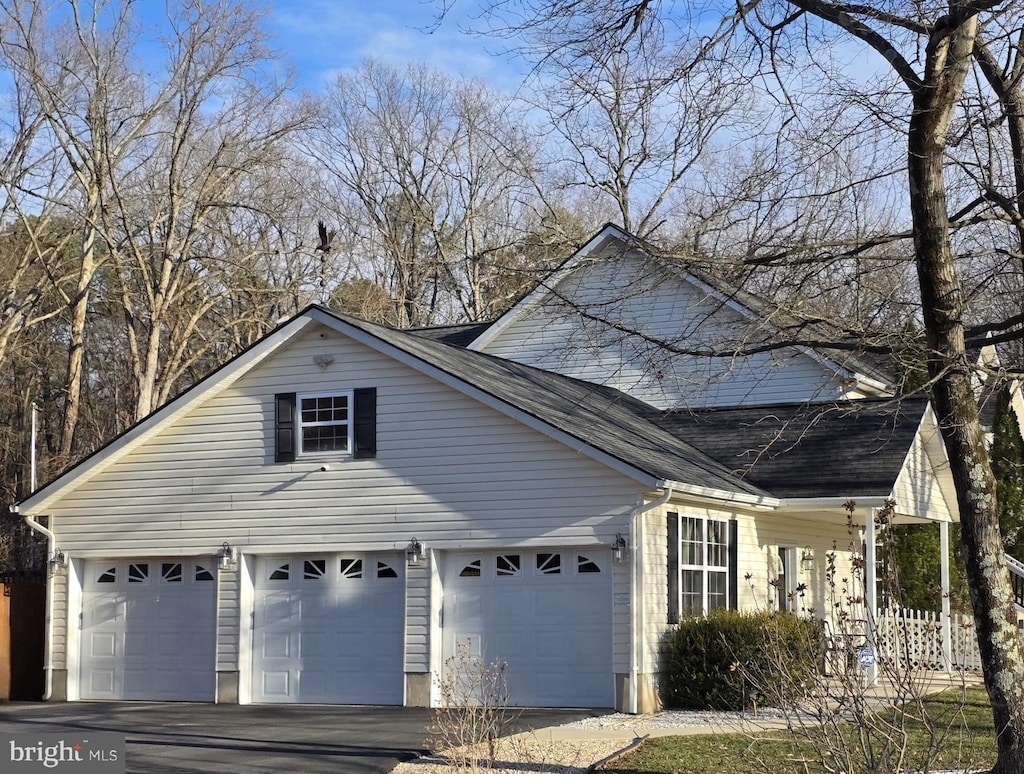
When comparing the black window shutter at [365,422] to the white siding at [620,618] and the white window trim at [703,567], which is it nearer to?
the white siding at [620,618]

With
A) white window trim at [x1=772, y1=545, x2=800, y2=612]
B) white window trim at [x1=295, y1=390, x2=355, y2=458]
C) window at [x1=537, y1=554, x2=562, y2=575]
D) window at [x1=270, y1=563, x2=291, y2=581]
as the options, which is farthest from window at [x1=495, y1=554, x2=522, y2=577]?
white window trim at [x1=772, y1=545, x2=800, y2=612]

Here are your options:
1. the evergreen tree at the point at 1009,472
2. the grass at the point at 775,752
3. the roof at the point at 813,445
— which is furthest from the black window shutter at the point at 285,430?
the evergreen tree at the point at 1009,472

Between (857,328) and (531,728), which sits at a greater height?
(857,328)

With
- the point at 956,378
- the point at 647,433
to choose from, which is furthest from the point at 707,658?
the point at 956,378

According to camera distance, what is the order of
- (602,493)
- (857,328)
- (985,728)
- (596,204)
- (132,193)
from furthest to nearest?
1. (596,204)
2. (132,193)
3. (602,493)
4. (985,728)
5. (857,328)

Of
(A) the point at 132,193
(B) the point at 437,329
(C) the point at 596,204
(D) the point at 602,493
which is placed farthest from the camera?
(C) the point at 596,204

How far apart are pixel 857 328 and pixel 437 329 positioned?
1810 cm

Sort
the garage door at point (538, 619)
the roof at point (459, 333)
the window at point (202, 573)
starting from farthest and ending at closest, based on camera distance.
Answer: the roof at point (459, 333)
the window at point (202, 573)
the garage door at point (538, 619)

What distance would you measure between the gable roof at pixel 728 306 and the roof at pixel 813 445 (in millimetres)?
1048

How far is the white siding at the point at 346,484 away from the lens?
60.2ft

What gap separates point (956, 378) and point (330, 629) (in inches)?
438

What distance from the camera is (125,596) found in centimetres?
2097

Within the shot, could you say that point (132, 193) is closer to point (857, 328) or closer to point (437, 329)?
point (437, 329)

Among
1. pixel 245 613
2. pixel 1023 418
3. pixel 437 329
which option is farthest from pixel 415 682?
pixel 1023 418
